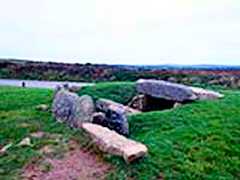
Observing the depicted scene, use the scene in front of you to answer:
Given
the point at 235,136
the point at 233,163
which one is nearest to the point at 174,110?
the point at 235,136

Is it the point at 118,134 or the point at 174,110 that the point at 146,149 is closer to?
the point at 118,134

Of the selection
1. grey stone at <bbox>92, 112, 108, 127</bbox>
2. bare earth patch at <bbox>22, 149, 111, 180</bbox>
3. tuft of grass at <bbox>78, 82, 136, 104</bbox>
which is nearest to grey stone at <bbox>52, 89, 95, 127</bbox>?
grey stone at <bbox>92, 112, 108, 127</bbox>

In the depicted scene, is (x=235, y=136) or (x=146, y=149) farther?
(x=235, y=136)

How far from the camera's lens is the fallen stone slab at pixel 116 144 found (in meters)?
9.06

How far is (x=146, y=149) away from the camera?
A: 935 cm

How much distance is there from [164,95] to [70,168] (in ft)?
17.7

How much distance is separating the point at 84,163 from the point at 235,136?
3.44m

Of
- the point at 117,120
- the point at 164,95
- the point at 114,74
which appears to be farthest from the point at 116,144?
the point at 114,74

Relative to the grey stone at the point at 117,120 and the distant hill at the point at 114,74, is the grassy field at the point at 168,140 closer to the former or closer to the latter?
the grey stone at the point at 117,120

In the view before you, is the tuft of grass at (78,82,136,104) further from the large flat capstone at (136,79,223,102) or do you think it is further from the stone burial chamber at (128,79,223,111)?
the large flat capstone at (136,79,223,102)

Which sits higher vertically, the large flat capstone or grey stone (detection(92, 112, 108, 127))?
the large flat capstone

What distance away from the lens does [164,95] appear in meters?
14.1

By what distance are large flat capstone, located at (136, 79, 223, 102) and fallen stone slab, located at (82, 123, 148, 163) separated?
3.84 m

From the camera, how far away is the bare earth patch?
8.95 meters
